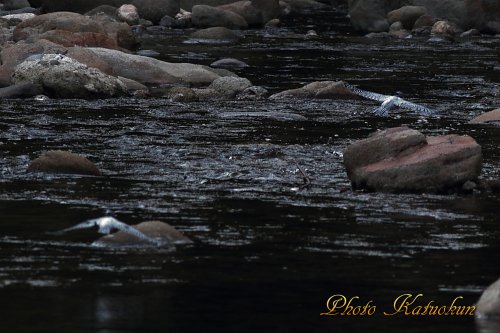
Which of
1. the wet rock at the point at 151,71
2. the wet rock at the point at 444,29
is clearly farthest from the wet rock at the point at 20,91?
the wet rock at the point at 444,29

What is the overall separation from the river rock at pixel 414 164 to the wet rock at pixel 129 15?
22.5m

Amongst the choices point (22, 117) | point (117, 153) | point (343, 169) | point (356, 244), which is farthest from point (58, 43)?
point (356, 244)

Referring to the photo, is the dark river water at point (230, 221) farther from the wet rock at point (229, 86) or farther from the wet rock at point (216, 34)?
the wet rock at point (216, 34)

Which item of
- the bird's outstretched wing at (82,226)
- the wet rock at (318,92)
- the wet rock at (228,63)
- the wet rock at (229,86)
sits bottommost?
the wet rock at (228,63)

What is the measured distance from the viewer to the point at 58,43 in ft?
78.2

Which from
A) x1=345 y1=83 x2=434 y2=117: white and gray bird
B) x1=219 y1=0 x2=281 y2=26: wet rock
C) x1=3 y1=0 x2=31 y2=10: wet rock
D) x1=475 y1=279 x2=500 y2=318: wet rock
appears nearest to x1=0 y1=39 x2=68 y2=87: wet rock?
x1=345 y1=83 x2=434 y2=117: white and gray bird

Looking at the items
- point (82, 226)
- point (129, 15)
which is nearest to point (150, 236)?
point (82, 226)

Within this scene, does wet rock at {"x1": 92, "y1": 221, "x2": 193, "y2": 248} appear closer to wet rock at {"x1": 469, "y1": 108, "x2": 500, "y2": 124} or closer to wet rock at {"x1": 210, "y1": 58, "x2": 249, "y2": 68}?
wet rock at {"x1": 469, "y1": 108, "x2": 500, "y2": 124}

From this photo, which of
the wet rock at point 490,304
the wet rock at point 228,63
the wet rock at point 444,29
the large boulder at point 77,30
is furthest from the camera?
the wet rock at point 444,29

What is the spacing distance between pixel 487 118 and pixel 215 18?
1779 centimetres

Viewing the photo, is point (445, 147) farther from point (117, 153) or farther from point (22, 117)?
point (22, 117)

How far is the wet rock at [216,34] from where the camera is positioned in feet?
106

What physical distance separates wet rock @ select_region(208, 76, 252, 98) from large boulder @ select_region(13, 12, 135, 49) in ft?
11.6

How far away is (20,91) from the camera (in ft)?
66.7
